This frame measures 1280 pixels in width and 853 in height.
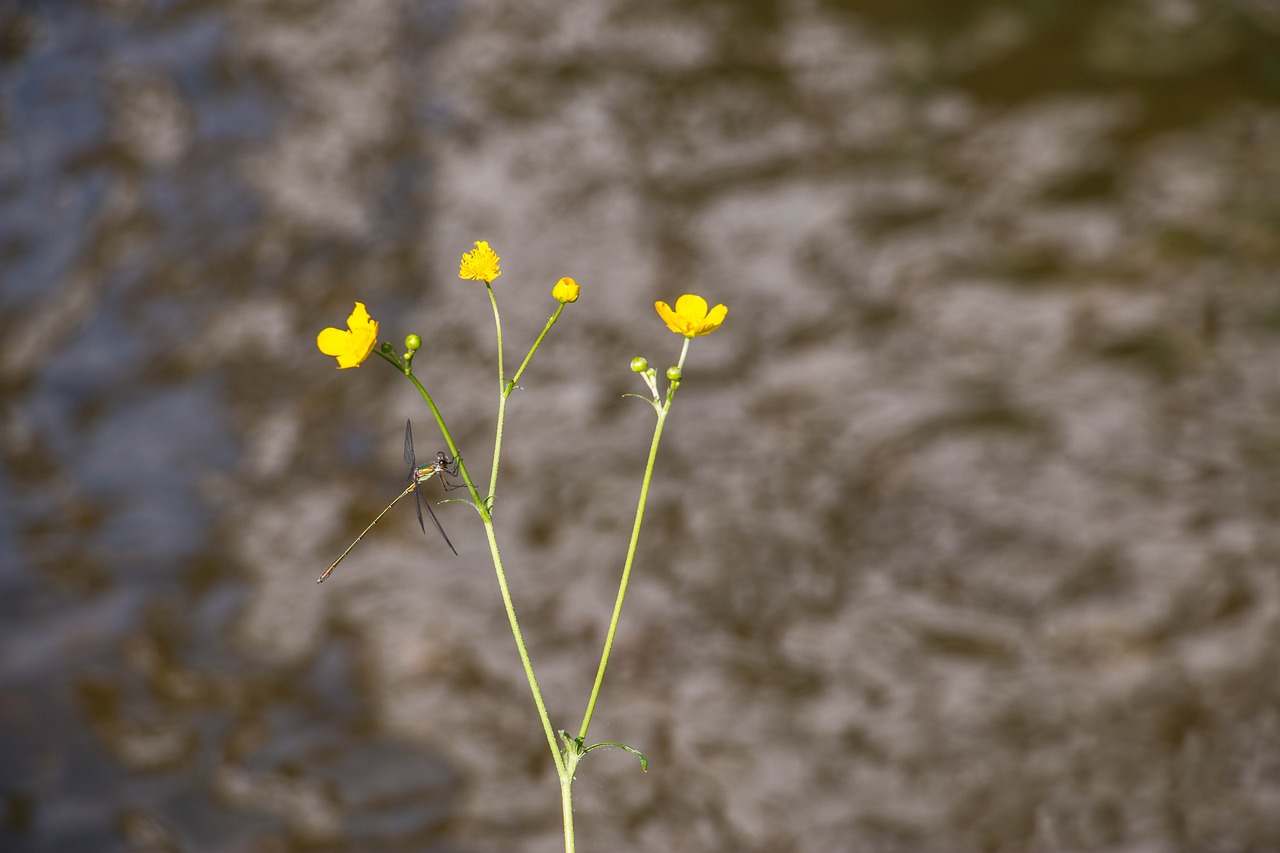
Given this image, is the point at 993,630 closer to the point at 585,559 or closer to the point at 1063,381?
the point at 1063,381

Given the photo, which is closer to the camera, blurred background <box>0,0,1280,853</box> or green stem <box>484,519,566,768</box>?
green stem <box>484,519,566,768</box>

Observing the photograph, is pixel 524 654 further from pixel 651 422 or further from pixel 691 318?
pixel 651 422

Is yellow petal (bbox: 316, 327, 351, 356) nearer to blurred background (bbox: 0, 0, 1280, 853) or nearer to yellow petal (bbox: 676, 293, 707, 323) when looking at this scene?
yellow petal (bbox: 676, 293, 707, 323)

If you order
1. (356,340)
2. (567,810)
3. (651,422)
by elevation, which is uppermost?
(651,422)

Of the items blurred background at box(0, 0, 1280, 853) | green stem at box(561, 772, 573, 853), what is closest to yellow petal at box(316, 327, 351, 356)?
green stem at box(561, 772, 573, 853)

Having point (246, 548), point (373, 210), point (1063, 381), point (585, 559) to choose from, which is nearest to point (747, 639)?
point (585, 559)

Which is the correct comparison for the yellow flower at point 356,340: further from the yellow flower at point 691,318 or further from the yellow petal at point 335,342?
the yellow flower at point 691,318

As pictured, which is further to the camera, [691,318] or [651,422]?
[651,422]

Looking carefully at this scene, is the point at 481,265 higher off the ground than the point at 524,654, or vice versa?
the point at 481,265

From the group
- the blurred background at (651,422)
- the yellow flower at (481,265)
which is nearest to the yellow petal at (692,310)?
the yellow flower at (481,265)

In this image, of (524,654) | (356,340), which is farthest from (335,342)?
(524,654)
